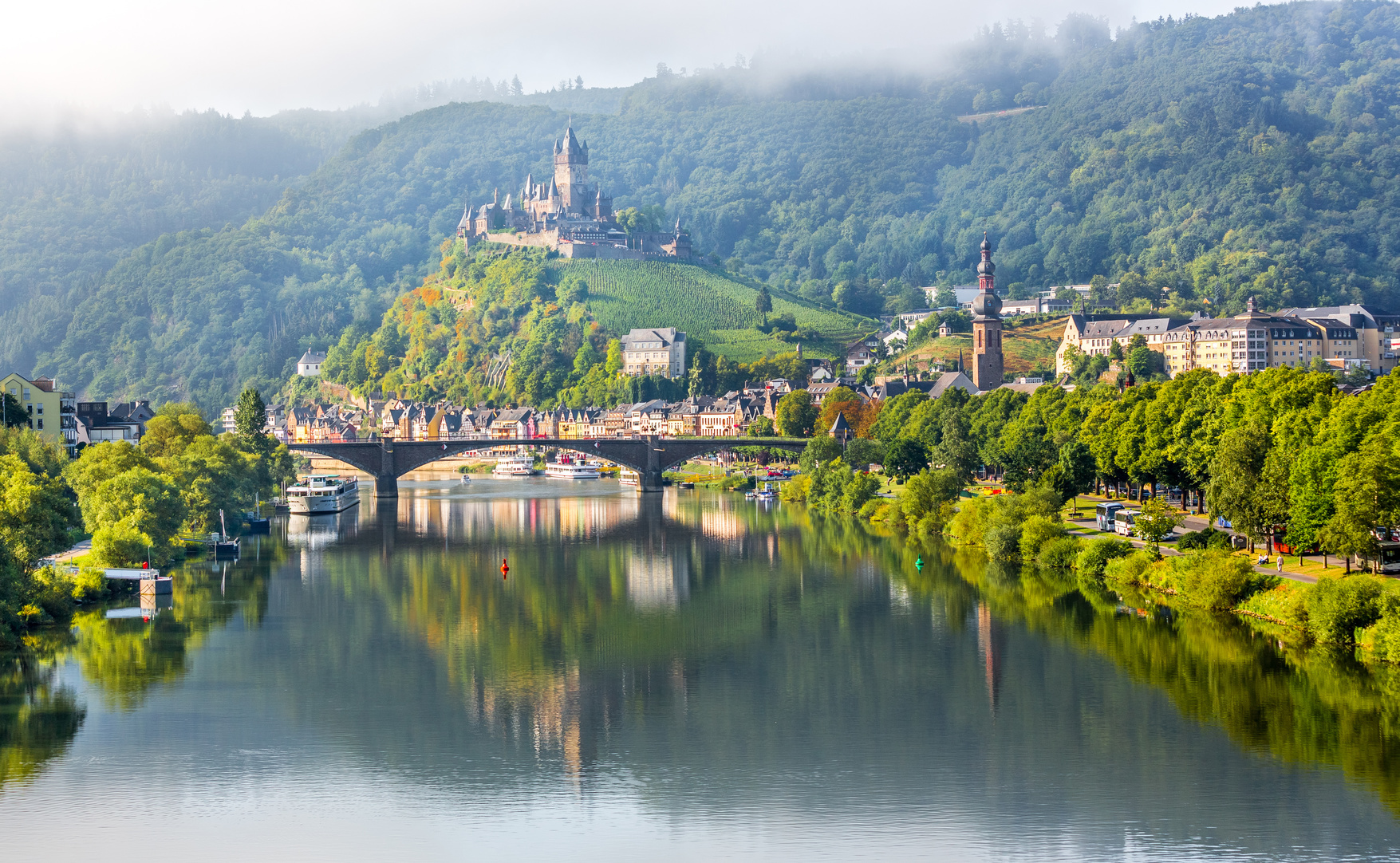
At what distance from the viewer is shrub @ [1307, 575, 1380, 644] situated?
39.6 meters

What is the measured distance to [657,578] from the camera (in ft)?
200

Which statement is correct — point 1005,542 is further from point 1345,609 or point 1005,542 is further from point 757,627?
point 1345,609

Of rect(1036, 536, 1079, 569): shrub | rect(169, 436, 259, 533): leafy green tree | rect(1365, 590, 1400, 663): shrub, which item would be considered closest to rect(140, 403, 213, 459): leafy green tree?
rect(169, 436, 259, 533): leafy green tree

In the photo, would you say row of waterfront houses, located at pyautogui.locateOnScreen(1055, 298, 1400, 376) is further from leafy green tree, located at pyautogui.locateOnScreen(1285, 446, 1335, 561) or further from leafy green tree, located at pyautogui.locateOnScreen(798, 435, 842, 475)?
leafy green tree, located at pyautogui.locateOnScreen(1285, 446, 1335, 561)

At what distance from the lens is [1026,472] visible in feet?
230

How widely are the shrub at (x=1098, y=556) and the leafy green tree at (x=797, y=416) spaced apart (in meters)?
71.0

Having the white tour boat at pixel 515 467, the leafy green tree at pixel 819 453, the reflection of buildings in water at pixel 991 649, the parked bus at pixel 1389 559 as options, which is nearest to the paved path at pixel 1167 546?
the parked bus at pixel 1389 559

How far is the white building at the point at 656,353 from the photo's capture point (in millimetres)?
164250

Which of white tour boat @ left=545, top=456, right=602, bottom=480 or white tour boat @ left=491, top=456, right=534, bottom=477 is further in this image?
white tour boat @ left=491, top=456, right=534, bottom=477

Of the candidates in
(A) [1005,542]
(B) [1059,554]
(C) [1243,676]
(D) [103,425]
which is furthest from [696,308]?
(C) [1243,676]

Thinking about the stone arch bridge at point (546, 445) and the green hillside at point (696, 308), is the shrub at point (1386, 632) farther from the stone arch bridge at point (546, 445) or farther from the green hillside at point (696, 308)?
the green hillside at point (696, 308)

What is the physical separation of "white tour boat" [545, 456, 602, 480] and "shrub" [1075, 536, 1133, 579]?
77.5 metres

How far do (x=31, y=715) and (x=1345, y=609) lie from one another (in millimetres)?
32726

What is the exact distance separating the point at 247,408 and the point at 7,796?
70.6 m
